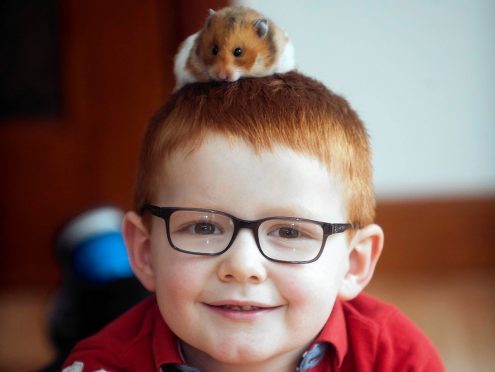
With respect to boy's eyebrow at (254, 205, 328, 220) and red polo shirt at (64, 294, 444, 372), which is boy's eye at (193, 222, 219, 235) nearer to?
boy's eyebrow at (254, 205, 328, 220)

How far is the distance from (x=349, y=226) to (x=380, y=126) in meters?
1.51

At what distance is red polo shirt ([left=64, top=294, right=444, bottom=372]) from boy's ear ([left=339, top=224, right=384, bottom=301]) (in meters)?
0.04

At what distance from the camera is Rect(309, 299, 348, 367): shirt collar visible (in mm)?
1008

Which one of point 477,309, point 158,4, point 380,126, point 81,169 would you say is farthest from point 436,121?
point 81,169

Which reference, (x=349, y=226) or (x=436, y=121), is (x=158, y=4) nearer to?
(x=436, y=121)

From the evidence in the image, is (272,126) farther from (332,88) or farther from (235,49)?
(332,88)

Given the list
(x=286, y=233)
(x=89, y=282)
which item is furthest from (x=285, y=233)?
(x=89, y=282)

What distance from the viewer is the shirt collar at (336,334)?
3.31 ft

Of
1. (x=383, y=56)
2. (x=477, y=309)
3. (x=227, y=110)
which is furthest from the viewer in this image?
(x=383, y=56)

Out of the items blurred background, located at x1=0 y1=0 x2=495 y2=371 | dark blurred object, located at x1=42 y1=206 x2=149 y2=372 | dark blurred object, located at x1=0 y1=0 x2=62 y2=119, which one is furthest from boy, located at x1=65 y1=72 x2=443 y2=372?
dark blurred object, located at x1=0 y1=0 x2=62 y2=119

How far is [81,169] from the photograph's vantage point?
8.07 ft

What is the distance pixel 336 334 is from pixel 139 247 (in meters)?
0.29

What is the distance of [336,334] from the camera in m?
1.02

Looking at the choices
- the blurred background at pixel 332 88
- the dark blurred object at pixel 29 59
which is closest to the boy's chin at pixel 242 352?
the blurred background at pixel 332 88
